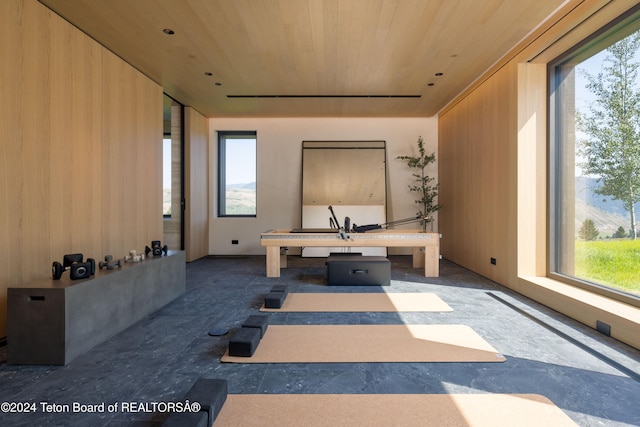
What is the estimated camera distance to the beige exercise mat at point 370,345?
7.02 ft

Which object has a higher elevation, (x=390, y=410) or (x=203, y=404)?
(x=203, y=404)

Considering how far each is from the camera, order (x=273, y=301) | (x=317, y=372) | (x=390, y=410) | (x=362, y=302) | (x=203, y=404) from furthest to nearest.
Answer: (x=362, y=302) < (x=273, y=301) < (x=317, y=372) < (x=390, y=410) < (x=203, y=404)

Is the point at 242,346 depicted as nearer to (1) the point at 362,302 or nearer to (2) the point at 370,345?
(2) the point at 370,345

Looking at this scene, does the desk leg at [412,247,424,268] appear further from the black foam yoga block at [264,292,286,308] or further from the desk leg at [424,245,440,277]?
the black foam yoga block at [264,292,286,308]

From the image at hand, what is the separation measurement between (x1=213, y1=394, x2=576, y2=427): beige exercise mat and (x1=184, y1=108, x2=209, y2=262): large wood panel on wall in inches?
188

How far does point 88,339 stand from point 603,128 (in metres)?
4.70

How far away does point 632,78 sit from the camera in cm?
274

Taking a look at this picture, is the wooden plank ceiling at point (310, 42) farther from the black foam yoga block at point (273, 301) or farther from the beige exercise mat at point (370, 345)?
the beige exercise mat at point (370, 345)

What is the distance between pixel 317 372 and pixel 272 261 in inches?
112

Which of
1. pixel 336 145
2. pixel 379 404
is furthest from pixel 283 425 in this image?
pixel 336 145

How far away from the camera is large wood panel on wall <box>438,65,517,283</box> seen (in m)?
4.02

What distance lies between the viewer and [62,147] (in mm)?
3121

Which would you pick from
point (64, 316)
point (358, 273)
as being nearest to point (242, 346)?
point (64, 316)

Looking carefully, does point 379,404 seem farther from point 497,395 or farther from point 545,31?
point 545,31
